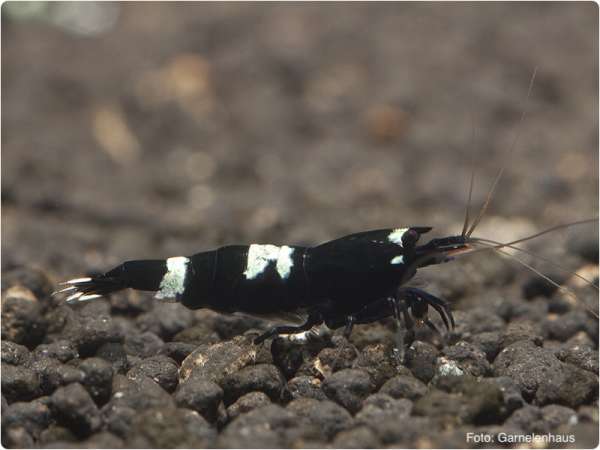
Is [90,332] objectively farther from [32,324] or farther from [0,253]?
[0,253]

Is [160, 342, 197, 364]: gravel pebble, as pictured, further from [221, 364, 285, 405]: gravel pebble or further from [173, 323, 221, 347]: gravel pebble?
[221, 364, 285, 405]: gravel pebble

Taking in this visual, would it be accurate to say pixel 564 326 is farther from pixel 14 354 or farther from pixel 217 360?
pixel 14 354

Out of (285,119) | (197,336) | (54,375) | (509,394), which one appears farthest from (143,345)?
(285,119)

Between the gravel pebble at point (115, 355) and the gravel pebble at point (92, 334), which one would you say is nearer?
the gravel pebble at point (115, 355)

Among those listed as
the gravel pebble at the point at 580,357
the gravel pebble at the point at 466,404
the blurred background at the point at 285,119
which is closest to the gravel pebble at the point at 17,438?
the gravel pebble at the point at 466,404

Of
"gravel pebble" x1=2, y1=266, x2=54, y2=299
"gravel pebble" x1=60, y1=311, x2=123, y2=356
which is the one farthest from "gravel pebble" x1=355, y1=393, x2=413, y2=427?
"gravel pebble" x1=2, y1=266, x2=54, y2=299

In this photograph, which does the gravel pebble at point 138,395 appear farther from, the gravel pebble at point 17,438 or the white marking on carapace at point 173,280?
the white marking on carapace at point 173,280
